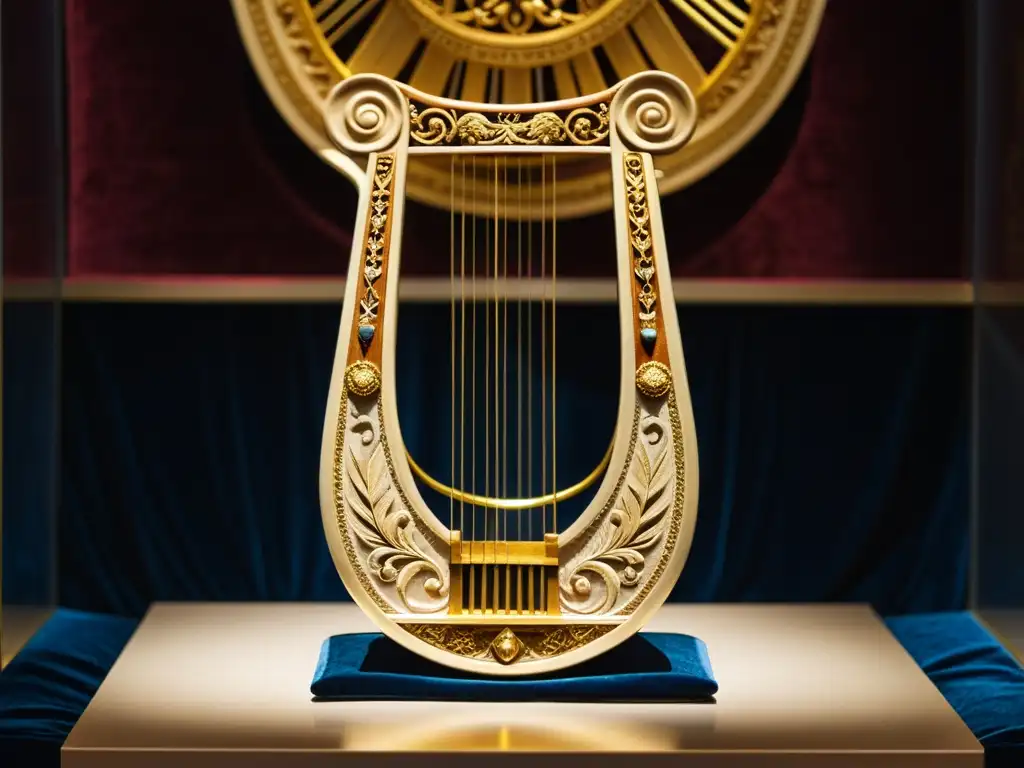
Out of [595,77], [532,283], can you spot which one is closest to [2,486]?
[532,283]

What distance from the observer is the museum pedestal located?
5.56 feet

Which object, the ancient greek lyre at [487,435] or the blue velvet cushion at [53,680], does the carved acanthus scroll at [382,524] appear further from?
the blue velvet cushion at [53,680]

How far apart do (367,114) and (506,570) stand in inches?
21.2

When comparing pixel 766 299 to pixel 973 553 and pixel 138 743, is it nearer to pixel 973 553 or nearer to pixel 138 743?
pixel 973 553

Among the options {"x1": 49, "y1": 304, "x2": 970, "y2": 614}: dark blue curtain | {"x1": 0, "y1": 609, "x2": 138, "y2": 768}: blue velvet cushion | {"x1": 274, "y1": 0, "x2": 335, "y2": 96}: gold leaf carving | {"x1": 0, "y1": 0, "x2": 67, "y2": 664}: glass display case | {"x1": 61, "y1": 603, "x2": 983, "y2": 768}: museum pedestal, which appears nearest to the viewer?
{"x1": 61, "y1": 603, "x2": 983, "y2": 768}: museum pedestal

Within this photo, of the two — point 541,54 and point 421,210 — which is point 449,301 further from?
point 541,54

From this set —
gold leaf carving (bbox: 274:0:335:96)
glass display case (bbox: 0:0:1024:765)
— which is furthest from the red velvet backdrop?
gold leaf carving (bbox: 274:0:335:96)

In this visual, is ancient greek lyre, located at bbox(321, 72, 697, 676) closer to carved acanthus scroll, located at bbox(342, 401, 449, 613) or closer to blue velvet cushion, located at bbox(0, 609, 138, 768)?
carved acanthus scroll, located at bbox(342, 401, 449, 613)

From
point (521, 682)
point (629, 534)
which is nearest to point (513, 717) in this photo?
point (521, 682)

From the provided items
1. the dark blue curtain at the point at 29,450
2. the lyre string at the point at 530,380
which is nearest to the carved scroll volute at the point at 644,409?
the lyre string at the point at 530,380

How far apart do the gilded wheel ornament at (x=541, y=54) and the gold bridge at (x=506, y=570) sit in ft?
1.65

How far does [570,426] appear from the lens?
7.37 feet

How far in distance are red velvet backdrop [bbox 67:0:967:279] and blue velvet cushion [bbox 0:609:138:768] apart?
500mm

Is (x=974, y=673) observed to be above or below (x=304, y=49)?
below
